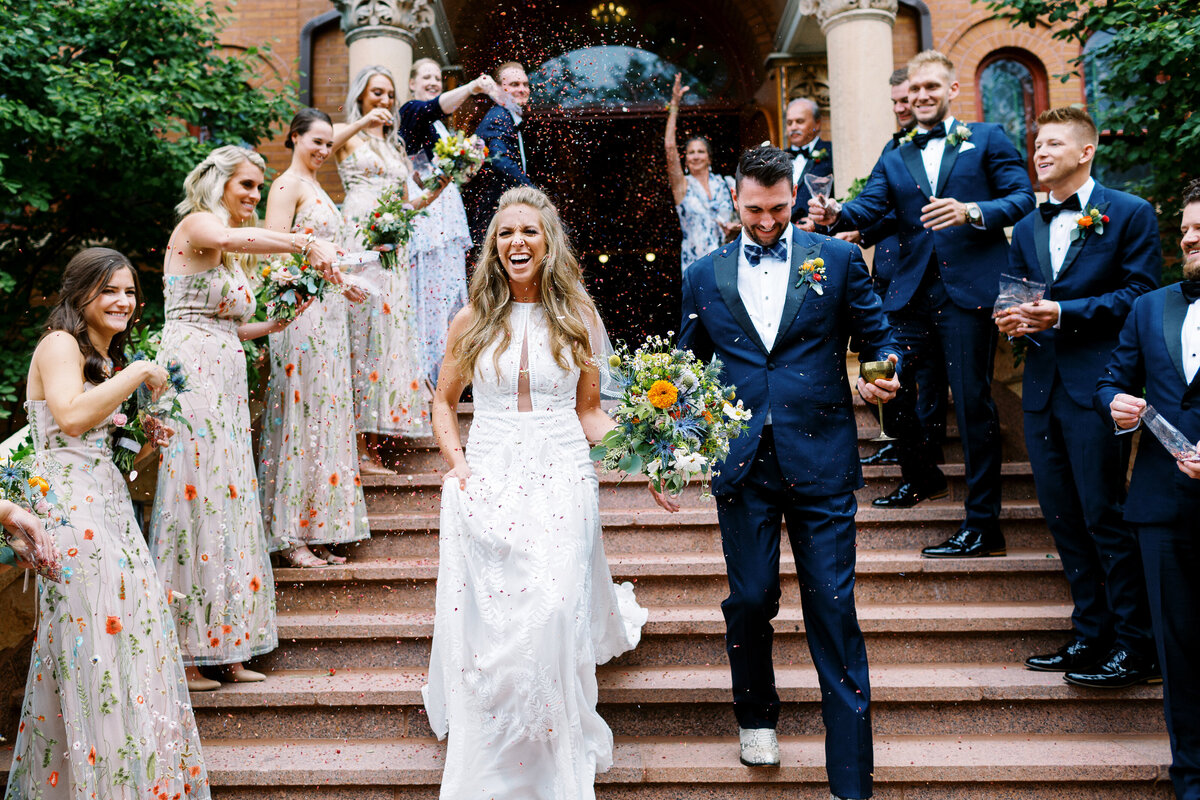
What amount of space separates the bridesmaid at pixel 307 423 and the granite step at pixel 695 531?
21cm

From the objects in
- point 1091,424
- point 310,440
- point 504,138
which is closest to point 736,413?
point 1091,424

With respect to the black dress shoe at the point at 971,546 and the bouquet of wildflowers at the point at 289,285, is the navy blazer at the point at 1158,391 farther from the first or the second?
the bouquet of wildflowers at the point at 289,285

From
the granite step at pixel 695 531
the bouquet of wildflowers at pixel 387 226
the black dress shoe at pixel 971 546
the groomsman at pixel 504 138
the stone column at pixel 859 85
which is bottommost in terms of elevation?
the black dress shoe at pixel 971 546

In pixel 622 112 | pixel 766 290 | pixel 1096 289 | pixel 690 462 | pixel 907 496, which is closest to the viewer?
pixel 690 462

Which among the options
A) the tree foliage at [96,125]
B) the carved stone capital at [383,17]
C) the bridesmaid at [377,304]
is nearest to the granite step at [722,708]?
the bridesmaid at [377,304]

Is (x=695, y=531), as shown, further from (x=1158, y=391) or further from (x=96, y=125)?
(x=96, y=125)

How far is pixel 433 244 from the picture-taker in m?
7.03

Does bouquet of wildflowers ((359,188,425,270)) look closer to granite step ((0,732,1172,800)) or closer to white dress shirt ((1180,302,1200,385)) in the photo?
granite step ((0,732,1172,800))

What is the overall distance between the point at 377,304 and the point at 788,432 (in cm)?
347

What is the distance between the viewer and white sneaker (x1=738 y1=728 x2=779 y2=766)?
3752mm

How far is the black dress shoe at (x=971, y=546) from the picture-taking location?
503 centimetres

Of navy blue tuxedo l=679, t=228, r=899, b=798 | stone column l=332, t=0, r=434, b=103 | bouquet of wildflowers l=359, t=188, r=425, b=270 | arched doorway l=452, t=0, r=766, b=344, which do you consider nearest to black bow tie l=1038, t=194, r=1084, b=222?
navy blue tuxedo l=679, t=228, r=899, b=798

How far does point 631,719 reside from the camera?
4180 mm

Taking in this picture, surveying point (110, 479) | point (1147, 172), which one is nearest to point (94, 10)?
point (110, 479)
